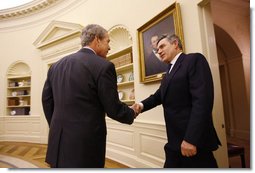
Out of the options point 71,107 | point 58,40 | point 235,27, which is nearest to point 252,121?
point 235,27

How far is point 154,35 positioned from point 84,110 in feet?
4.36

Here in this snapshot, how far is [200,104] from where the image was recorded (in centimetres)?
99

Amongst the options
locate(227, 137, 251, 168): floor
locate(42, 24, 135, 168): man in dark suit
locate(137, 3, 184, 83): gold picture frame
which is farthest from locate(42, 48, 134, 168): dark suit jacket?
locate(137, 3, 184, 83): gold picture frame

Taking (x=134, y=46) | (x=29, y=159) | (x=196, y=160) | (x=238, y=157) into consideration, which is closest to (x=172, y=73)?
(x=196, y=160)

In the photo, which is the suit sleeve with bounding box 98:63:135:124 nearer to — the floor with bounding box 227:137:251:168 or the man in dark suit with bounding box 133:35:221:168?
the man in dark suit with bounding box 133:35:221:168

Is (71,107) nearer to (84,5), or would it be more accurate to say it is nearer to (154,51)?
(154,51)

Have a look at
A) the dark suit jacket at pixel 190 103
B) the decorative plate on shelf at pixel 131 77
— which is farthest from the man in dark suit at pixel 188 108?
the decorative plate on shelf at pixel 131 77

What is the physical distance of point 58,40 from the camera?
3.90 meters

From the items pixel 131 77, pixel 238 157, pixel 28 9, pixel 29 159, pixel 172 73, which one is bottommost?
pixel 29 159

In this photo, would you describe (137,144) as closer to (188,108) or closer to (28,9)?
(188,108)

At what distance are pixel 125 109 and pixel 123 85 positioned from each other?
179cm

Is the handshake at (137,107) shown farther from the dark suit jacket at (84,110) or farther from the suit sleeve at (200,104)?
the suit sleeve at (200,104)

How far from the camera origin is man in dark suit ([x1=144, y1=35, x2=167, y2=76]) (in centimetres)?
195

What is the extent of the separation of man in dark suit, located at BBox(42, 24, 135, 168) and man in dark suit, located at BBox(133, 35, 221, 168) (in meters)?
0.33
